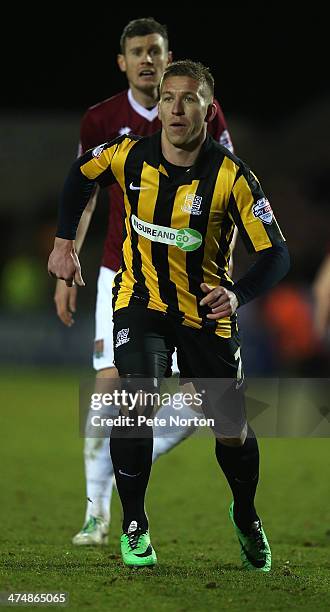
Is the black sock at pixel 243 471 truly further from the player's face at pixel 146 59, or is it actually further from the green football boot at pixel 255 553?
the player's face at pixel 146 59

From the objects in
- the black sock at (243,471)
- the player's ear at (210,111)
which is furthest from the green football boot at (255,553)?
the player's ear at (210,111)

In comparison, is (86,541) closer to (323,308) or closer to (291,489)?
(323,308)

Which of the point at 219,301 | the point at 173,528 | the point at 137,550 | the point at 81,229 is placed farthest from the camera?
the point at 173,528

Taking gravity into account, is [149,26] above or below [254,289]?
above

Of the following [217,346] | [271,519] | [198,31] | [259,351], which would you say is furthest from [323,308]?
[198,31]

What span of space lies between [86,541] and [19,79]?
17.5m

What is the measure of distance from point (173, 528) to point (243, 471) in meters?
1.62

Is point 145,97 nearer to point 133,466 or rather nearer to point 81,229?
point 81,229

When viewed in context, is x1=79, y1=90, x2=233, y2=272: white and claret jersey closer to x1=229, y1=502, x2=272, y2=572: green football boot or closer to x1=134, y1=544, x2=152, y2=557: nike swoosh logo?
x1=229, y1=502, x2=272, y2=572: green football boot

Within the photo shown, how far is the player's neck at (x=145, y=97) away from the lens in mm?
5531

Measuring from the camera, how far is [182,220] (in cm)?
432

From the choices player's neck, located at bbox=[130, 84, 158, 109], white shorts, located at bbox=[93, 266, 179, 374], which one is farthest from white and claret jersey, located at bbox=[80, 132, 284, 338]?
player's neck, located at bbox=[130, 84, 158, 109]

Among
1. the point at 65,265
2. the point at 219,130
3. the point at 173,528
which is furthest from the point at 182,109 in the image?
the point at 173,528

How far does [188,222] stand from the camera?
4.32 metres
